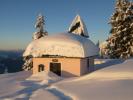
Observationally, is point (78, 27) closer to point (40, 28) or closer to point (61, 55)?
point (61, 55)

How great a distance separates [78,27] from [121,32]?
49.9 ft

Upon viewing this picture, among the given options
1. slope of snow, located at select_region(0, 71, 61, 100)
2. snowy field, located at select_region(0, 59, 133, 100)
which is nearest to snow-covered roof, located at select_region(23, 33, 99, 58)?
slope of snow, located at select_region(0, 71, 61, 100)

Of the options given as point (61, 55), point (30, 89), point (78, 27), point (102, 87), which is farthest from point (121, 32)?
point (30, 89)

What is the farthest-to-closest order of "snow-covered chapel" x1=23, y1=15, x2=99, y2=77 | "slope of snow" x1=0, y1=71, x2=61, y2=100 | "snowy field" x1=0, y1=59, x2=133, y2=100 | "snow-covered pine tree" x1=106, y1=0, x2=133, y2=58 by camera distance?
"snow-covered pine tree" x1=106, y1=0, x2=133, y2=58 → "snow-covered chapel" x1=23, y1=15, x2=99, y2=77 → "slope of snow" x1=0, y1=71, x2=61, y2=100 → "snowy field" x1=0, y1=59, x2=133, y2=100

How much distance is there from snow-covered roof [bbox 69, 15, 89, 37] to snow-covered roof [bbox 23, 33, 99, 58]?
535 centimetres

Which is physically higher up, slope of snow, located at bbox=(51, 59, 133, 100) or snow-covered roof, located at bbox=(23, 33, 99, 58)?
snow-covered roof, located at bbox=(23, 33, 99, 58)

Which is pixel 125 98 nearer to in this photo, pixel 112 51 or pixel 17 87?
pixel 17 87

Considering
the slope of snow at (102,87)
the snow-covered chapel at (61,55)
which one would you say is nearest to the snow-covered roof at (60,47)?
the snow-covered chapel at (61,55)

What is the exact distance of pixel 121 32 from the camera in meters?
48.9

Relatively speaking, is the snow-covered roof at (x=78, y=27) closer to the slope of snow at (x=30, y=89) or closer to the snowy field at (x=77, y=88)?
the slope of snow at (x=30, y=89)

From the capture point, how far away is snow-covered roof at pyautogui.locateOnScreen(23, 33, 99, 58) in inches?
1096

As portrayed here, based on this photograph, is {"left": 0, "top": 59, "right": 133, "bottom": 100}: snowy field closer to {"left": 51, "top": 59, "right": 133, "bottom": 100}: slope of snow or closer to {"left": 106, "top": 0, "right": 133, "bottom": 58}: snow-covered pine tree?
{"left": 51, "top": 59, "right": 133, "bottom": 100}: slope of snow

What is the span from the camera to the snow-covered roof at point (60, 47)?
27.8m

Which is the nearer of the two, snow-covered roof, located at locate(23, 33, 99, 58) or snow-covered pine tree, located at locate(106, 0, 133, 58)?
snow-covered roof, located at locate(23, 33, 99, 58)
